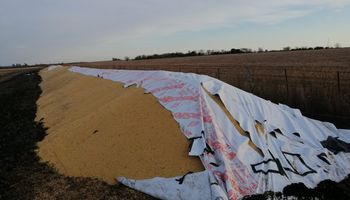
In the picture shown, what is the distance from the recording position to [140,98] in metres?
10.2

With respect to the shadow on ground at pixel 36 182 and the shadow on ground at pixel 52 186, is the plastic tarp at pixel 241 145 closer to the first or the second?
the shadow on ground at pixel 52 186

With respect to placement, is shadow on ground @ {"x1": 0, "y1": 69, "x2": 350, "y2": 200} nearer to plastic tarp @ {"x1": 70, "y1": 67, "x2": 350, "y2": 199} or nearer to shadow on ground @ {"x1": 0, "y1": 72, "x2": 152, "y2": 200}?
shadow on ground @ {"x1": 0, "y1": 72, "x2": 152, "y2": 200}

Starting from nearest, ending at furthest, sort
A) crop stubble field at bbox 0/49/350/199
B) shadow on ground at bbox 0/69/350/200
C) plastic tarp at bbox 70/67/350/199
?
shadow on ground at bbox 0/69/350/200 < plastic tarp at bbox 70/67/350/199 < crop stubble field at bbox 0/49/350/199

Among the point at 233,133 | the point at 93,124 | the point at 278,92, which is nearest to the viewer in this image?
the point at 233,133

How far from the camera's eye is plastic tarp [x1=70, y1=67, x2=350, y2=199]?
6.16 metres

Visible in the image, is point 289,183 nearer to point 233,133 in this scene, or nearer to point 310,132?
point 233,133

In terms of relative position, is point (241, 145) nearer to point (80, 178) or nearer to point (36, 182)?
point (80, 178)

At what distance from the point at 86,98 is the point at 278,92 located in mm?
7326

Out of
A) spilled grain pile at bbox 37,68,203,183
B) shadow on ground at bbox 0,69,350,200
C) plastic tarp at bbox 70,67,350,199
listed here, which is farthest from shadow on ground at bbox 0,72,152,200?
plastic tarp at bbox 70,67,350,199

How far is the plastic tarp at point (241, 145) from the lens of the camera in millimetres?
6160

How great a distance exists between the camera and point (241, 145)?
279 inches

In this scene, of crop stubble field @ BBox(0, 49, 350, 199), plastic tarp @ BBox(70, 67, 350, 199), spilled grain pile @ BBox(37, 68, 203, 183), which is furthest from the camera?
spilled grain pile @ BBox(37, 68, 203, 183)

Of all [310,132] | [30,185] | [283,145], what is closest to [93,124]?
[30,185]

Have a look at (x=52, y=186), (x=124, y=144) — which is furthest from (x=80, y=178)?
(x=124, y=144)
